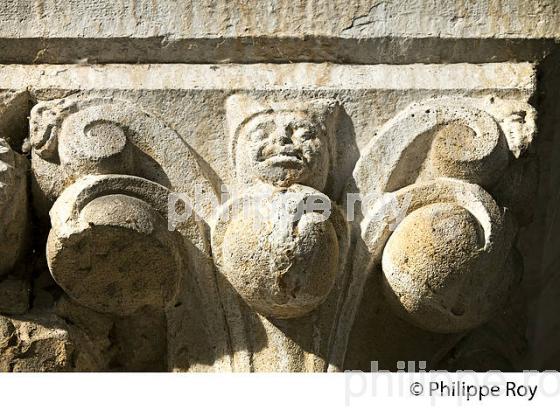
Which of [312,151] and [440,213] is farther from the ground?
[312,151]

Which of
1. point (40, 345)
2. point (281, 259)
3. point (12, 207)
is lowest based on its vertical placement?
point (40, 345)

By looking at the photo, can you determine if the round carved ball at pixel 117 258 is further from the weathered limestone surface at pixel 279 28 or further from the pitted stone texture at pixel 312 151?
the weathered limestone surface at pixel 279 28

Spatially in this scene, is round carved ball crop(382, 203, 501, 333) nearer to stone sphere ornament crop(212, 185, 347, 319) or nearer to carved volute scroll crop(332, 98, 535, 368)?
carved volute scroll crop(332, 98, 535, 368)

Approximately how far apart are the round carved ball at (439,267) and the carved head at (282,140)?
0.18m

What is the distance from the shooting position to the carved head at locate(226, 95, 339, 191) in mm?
2717

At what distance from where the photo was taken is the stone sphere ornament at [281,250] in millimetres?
2621

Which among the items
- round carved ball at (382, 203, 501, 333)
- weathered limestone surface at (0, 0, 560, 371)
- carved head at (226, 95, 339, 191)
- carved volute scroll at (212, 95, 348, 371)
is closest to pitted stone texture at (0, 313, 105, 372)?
weathered limestone surface at (0, 0, 560, 371)

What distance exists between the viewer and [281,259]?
8.59 feet

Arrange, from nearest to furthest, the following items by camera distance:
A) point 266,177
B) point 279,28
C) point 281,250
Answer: point 281,250 < point 266,177 < point 279,28

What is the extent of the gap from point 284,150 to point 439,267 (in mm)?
317

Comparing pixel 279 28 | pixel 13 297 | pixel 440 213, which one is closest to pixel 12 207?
pixel 13 297

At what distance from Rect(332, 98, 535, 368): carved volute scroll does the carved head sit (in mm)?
87

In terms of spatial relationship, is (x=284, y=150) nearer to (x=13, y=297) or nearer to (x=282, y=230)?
(x=282, y=230)

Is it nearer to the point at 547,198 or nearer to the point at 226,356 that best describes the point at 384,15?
the point at 547,198
